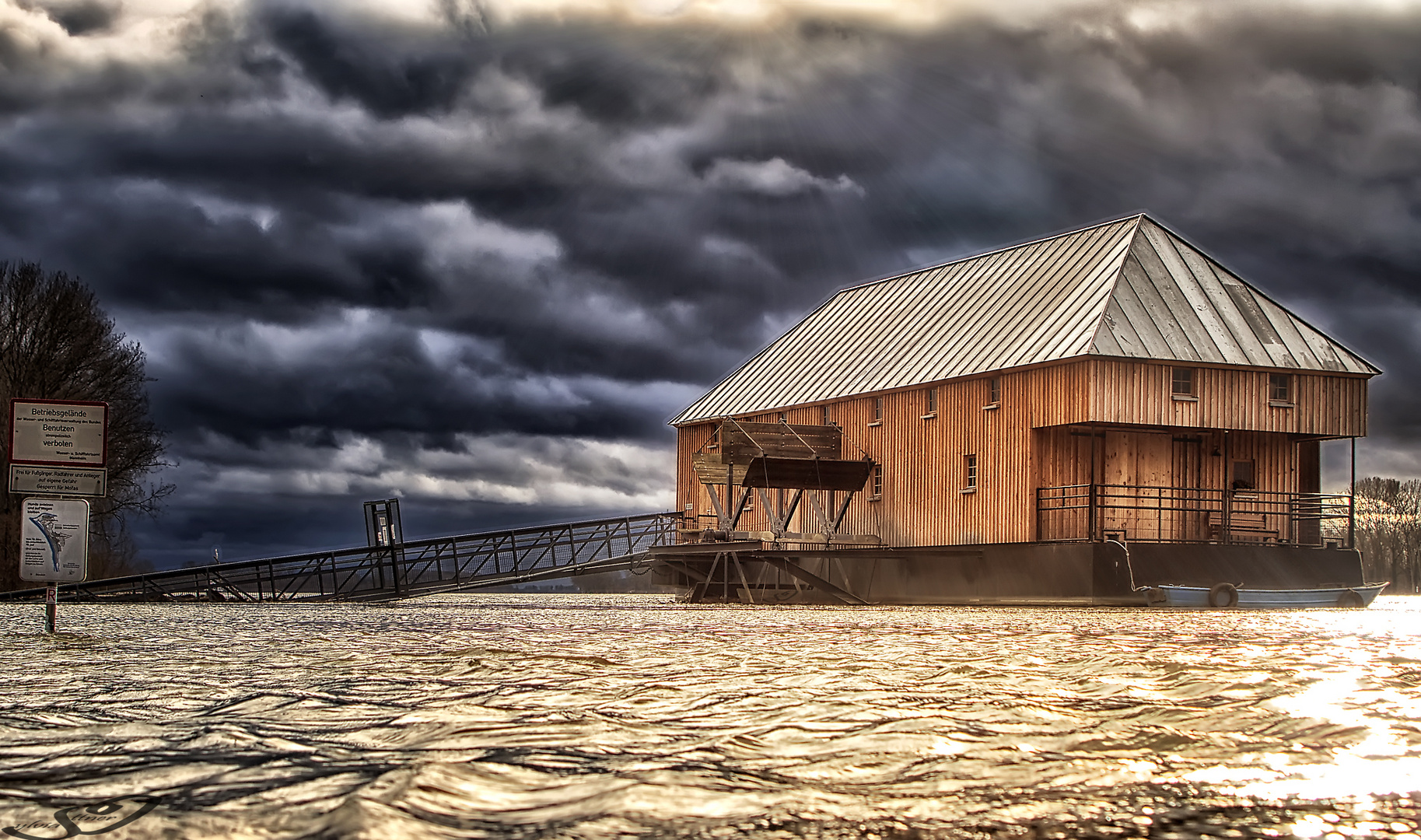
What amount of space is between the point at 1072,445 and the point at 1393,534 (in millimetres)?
77977

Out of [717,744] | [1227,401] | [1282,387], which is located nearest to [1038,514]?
[1227,401]

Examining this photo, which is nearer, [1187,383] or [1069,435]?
[1187,383]

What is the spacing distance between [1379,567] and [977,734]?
105526 mm

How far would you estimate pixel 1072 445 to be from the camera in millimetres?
29625

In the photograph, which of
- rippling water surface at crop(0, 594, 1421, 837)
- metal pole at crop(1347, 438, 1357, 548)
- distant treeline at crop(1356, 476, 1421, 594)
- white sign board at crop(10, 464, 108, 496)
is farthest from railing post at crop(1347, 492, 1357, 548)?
distant treeline at crop(1356, 476, 1421, 594)

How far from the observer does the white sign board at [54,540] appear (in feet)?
45.8

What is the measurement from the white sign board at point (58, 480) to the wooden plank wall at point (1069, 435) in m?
20.2

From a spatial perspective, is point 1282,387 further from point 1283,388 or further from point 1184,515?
point 1184,515

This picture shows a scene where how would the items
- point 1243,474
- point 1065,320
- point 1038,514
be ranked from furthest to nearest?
1. point 1243,474
2. point 1065,320
3. point 1038,514

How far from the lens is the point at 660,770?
13.6 ft

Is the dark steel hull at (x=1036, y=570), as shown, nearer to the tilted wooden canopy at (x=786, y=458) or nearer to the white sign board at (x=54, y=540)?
the tilted wooden canopy at (x=786, y=458)

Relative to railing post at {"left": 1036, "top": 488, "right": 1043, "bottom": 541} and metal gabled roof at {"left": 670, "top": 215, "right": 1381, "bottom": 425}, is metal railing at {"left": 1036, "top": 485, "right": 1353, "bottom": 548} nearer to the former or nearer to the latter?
railing post at {"left": 1036, "top": 488, "right": 1043, "bottom": 541}

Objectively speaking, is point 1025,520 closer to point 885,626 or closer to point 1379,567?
point 885,626

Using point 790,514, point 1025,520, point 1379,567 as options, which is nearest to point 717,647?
point 1025,520
